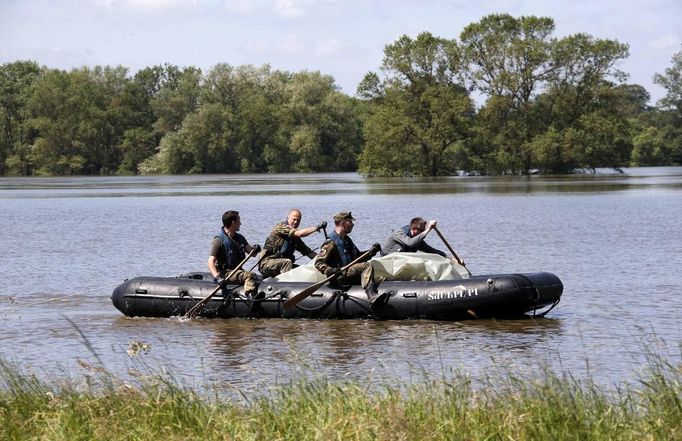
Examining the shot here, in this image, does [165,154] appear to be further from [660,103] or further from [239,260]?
[239,260]

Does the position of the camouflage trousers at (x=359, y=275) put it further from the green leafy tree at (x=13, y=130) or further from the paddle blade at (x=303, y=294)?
the green leafy tree at (x=13, y=130)

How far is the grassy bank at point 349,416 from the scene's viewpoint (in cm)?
700

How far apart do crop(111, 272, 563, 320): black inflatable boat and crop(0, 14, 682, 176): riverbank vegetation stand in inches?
2220

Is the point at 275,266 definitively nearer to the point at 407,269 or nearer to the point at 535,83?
the point at 407,269

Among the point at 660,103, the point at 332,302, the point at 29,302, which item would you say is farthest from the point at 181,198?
the point at 660,103

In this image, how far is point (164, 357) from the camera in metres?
12.7

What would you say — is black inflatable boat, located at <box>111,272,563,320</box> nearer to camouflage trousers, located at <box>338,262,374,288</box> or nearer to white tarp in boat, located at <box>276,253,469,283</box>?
camouflage trousers, located at <box>338,262,374,288</box>

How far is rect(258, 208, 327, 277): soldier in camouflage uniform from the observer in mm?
15672

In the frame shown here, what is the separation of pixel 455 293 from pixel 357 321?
53.9 inches

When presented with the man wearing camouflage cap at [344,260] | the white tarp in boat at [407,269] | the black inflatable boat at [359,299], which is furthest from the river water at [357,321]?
the white tarp in boat at [407,269]

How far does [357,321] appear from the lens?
15055 mm

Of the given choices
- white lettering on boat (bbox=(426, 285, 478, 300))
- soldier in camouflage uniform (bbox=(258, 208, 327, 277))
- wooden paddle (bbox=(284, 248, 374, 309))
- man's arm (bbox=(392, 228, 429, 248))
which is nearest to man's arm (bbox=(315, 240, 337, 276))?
wooden paddle (bbox=(284, 248, 374, 309))

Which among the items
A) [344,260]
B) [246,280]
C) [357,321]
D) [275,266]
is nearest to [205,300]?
[246,280]

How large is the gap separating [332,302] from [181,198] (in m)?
38.2
